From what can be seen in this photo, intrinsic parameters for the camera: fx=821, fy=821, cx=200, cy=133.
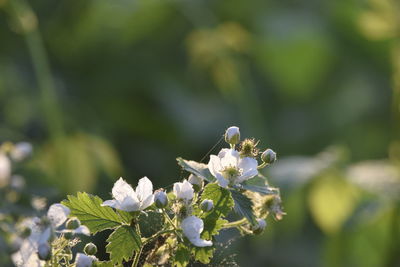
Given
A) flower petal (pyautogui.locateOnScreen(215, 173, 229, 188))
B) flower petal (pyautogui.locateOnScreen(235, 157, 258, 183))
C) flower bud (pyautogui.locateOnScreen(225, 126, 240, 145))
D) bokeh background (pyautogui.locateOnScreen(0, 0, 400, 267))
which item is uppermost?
bokeh background (pyautogui.locateOnScreen(0, 0, 400, 267))

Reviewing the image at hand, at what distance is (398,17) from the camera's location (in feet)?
6.48

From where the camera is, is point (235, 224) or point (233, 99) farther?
point (233, 99)

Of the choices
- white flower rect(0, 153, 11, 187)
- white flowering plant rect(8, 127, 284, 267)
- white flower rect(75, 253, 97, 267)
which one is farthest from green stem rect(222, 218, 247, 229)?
white flower rect(0, 153, 11, 187)

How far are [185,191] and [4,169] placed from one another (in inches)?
20.9

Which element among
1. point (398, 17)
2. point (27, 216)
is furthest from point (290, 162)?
point (27, 216)

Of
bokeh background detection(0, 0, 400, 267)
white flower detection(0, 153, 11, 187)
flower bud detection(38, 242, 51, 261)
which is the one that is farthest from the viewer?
bokeh background detection(0, 0, 400, 267)

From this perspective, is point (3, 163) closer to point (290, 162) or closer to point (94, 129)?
point (290, 162)

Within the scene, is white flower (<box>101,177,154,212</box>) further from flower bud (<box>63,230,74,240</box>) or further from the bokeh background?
the bokeh background

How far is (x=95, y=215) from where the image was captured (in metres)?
0.70

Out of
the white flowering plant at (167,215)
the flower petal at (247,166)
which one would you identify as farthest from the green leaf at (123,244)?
the flower petal at (247,166)

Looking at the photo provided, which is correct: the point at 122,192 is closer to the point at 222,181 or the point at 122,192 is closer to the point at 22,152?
the point at 222,181

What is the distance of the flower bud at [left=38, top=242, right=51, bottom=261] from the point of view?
61cm

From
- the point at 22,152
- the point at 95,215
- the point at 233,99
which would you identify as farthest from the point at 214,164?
the point at 233,99

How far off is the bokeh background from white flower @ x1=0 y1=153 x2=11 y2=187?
1.72 feet
